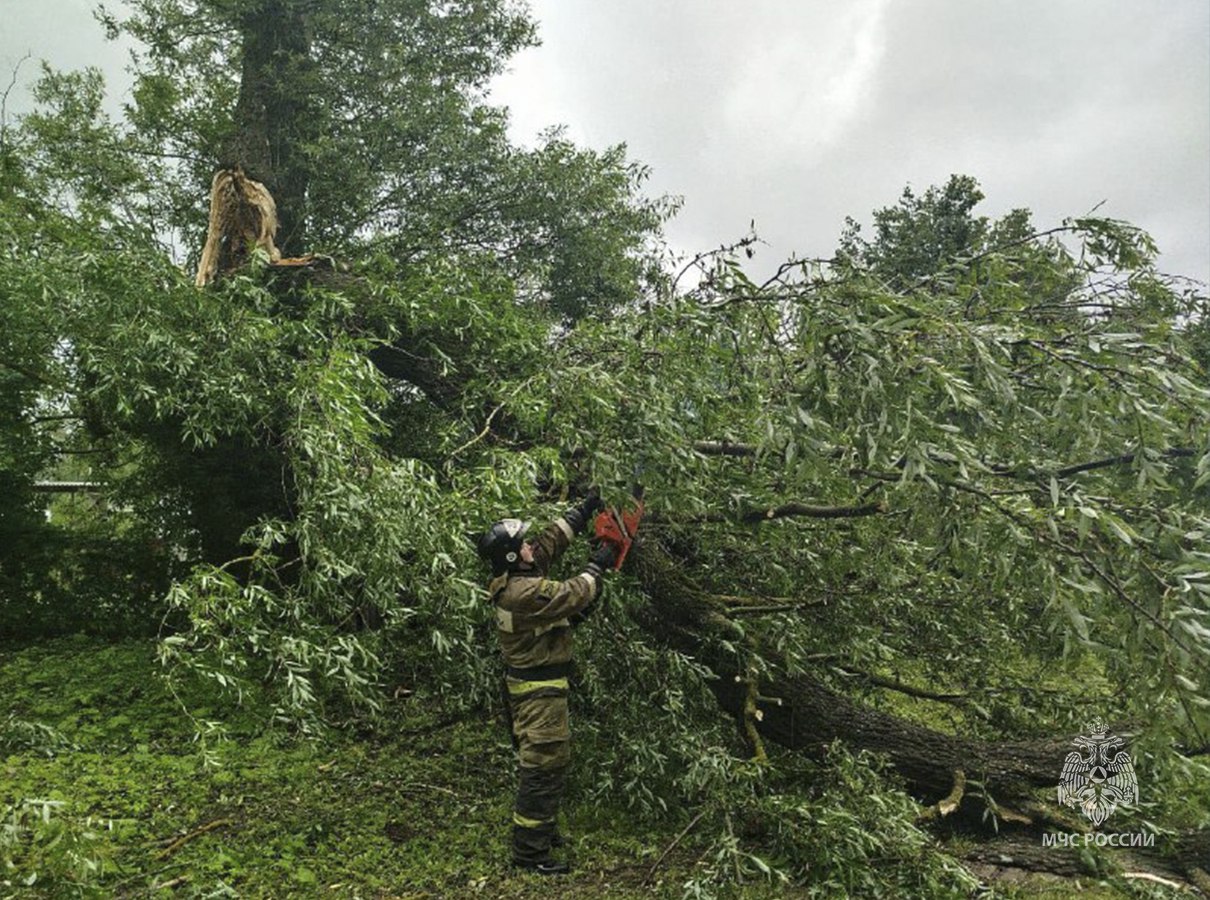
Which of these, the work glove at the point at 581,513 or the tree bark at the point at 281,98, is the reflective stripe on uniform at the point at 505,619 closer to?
the work glove at the point at 581,513

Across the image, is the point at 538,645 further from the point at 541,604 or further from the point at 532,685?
the point at 541,604

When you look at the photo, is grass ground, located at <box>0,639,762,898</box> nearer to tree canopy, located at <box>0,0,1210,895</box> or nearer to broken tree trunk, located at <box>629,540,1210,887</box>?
tree canopy, located at <box>0,0,1210,895</box>

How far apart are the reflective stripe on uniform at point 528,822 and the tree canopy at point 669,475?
565 mm


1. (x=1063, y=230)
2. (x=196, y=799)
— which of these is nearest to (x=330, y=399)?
(x=196, y=799)

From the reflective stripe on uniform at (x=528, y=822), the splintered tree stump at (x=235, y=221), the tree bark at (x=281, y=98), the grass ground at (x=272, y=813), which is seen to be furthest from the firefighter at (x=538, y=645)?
the tree bark at (x=281, y=98)

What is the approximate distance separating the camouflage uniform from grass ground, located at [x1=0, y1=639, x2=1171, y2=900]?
286 mm

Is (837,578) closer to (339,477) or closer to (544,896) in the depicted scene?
(544,896)

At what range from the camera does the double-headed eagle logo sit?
421 cm

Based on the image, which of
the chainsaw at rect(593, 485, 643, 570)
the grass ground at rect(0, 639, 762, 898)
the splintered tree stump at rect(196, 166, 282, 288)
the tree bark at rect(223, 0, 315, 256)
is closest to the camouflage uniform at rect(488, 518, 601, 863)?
the chainsaw at rect(593, 485, 643, 570)

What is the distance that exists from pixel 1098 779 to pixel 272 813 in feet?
15.2

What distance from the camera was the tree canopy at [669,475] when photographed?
8.43 feet

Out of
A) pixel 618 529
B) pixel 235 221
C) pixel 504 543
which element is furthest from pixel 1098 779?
pixel 235 221

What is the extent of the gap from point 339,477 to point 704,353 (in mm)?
1874

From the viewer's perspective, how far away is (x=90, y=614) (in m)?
6.97
